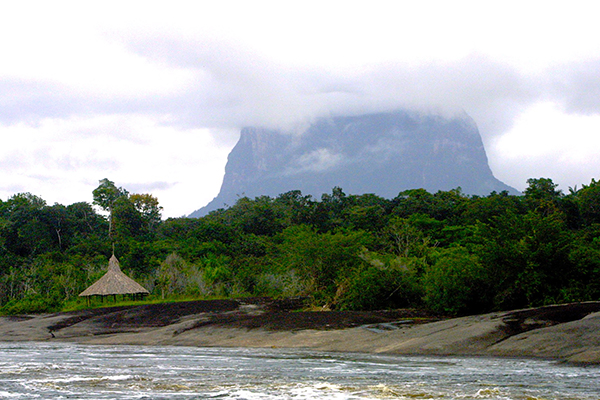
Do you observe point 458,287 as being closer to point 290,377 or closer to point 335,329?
point 335,329

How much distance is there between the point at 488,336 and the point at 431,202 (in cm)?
4875

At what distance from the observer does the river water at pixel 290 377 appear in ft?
38.1

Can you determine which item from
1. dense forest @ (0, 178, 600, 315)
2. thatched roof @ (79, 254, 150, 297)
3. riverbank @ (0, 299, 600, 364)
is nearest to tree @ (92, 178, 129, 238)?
dense forest @ (0, 178, 600, 315)

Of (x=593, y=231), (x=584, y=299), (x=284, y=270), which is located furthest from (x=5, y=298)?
(x=593, y=231)

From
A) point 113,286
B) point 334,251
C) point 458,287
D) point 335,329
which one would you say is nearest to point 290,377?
point 335,329

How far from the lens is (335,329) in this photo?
23859 millimetres

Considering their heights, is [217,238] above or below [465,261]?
above

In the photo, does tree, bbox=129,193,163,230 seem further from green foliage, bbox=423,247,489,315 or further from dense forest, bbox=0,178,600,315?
green foliage, bbox=423,247,489,315

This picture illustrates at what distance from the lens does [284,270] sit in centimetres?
4056

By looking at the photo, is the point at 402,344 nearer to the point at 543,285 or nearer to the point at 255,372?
the point at 255,372

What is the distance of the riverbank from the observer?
17.4 m

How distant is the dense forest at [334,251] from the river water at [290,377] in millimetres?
9897

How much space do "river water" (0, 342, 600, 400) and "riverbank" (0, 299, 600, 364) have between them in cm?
140

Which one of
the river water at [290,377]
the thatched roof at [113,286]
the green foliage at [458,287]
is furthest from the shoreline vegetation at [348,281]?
the river water at [290,377]
